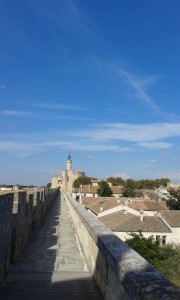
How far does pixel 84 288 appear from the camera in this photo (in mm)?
4871

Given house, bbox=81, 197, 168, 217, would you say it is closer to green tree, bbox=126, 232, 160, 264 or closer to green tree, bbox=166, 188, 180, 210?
green tree, bbox=166, 188, 180, 210

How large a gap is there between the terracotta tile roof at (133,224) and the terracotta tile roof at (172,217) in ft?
2.64

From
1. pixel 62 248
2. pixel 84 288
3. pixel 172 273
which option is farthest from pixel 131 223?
pixel 84 288

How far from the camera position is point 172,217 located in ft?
160

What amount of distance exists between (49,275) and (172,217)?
45.0 meters

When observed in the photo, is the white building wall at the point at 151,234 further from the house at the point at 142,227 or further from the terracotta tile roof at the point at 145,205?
the terracotta tile roof at the point at 145,205

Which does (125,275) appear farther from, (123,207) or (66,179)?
(66,179)

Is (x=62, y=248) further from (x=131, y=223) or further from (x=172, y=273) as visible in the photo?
(x=131, y=223)

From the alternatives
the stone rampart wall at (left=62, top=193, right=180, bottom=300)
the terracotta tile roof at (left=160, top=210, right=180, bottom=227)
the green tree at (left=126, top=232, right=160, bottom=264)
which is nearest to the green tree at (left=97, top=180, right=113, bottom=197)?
the terracotta tile roof at (left=160, top=210, right=180, bottom=227)

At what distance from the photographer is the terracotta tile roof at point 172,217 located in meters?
46.5

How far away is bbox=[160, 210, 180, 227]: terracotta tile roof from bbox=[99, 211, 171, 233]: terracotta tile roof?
806mm

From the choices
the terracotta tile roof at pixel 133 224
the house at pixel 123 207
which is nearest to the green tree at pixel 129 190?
the house at pixel 123 207

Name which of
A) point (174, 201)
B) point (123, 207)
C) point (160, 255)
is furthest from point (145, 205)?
point (160, 255)

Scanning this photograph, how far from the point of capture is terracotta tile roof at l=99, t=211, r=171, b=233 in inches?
1718
